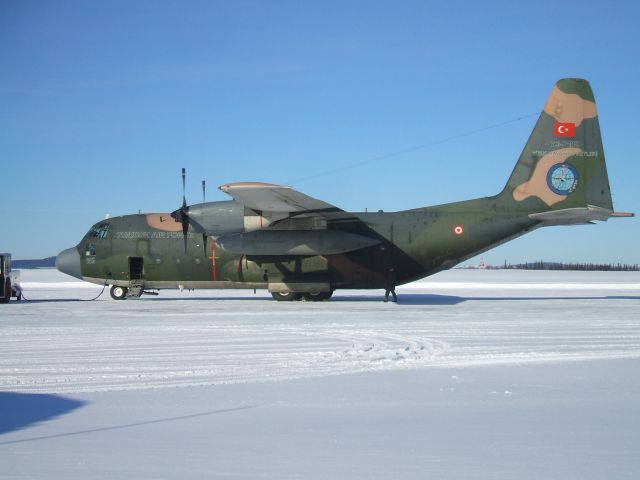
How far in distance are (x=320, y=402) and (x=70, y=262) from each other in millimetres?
18123

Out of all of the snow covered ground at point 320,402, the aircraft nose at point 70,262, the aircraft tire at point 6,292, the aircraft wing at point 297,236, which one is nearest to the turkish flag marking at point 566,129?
the aircraft wing at point 297,236

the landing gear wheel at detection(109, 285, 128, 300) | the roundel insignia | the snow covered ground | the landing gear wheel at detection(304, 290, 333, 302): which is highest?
the roundel insignia

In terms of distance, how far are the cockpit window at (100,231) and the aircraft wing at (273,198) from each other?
19.5 ft

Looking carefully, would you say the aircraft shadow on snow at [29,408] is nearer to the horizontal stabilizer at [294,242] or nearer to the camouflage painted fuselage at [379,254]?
the horizontal stabilizer at [294,242]

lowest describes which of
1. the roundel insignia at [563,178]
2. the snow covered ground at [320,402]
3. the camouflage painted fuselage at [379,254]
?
the snow covered ground at [320,402]

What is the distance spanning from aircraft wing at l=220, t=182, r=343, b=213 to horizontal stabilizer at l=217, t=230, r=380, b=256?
856mm

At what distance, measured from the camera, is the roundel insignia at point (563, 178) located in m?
19.8

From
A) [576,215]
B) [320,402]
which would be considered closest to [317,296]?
[576,215]

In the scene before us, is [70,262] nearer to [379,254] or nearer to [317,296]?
[317,296]

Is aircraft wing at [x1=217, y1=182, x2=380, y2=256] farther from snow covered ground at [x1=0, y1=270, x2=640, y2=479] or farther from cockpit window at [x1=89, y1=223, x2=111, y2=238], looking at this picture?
snow covered ground at [x1=0, y1=270, x2=640, y2=479]

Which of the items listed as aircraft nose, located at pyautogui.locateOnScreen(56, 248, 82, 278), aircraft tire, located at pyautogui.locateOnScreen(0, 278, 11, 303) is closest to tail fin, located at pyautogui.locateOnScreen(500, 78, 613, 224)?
aircraft nose, located at pyautogui.locateOnScreen(56, 248, 82, 278)

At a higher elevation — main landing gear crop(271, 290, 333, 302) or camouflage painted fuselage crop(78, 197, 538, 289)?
camouflage painted fuselage crop(78, 197, 538, 289)

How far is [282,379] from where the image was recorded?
7281 mm

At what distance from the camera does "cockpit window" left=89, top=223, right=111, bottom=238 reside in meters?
21.9
